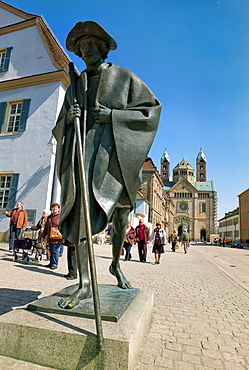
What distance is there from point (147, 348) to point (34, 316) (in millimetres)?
1017

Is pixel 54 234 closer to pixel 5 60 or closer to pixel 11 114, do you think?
pixel 11 114

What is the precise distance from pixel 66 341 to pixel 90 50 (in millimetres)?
2500

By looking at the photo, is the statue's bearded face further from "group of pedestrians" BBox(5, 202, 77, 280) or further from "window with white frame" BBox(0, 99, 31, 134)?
"window with white frame" BBox(0, 99, 31, 134)

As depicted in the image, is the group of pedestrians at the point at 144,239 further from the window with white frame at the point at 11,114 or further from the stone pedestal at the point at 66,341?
the stone pedestal at the point at 66,341

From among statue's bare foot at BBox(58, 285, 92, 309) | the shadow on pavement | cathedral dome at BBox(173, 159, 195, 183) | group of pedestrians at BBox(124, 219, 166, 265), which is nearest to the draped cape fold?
statue's bare foot at BBox(58, 285, 92, 309)

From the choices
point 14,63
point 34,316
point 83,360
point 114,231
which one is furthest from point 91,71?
point 14,63

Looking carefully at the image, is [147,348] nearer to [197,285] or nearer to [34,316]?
[34,316]

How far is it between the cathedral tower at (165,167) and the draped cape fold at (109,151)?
378 feet

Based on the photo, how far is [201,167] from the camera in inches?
4717

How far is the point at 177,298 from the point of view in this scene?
4586mm

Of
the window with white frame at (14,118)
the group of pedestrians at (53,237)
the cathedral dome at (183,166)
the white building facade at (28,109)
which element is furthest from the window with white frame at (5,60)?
the cathedral dome at (183,166)

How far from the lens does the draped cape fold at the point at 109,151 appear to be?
2.34 m

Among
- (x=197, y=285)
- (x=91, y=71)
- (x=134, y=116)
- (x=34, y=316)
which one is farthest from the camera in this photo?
(x=197, y=285)

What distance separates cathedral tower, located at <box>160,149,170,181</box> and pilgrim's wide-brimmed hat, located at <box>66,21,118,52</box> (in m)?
115
